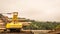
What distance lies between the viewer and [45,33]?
2.14 meters

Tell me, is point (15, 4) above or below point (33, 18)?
above

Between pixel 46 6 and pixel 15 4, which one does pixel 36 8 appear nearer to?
pixel 46 6

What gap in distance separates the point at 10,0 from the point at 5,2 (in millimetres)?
97

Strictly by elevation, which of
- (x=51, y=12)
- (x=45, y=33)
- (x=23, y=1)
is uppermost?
(x=23, y=1)

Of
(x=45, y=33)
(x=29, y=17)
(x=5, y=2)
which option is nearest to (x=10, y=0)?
(x=5, y=2)

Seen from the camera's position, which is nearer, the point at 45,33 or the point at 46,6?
the point at 45,33

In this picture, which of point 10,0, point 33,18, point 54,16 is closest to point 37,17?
point 33,18

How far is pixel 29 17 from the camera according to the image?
10.1 ft

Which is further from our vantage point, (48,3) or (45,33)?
(48,3)

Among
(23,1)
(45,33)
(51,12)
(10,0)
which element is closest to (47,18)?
(51,12)

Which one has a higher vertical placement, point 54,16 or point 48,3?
point 48,3

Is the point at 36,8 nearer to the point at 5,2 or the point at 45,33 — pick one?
the point at 5,2

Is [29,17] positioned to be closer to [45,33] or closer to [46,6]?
[46,6]

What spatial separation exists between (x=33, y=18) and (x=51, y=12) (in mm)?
335
